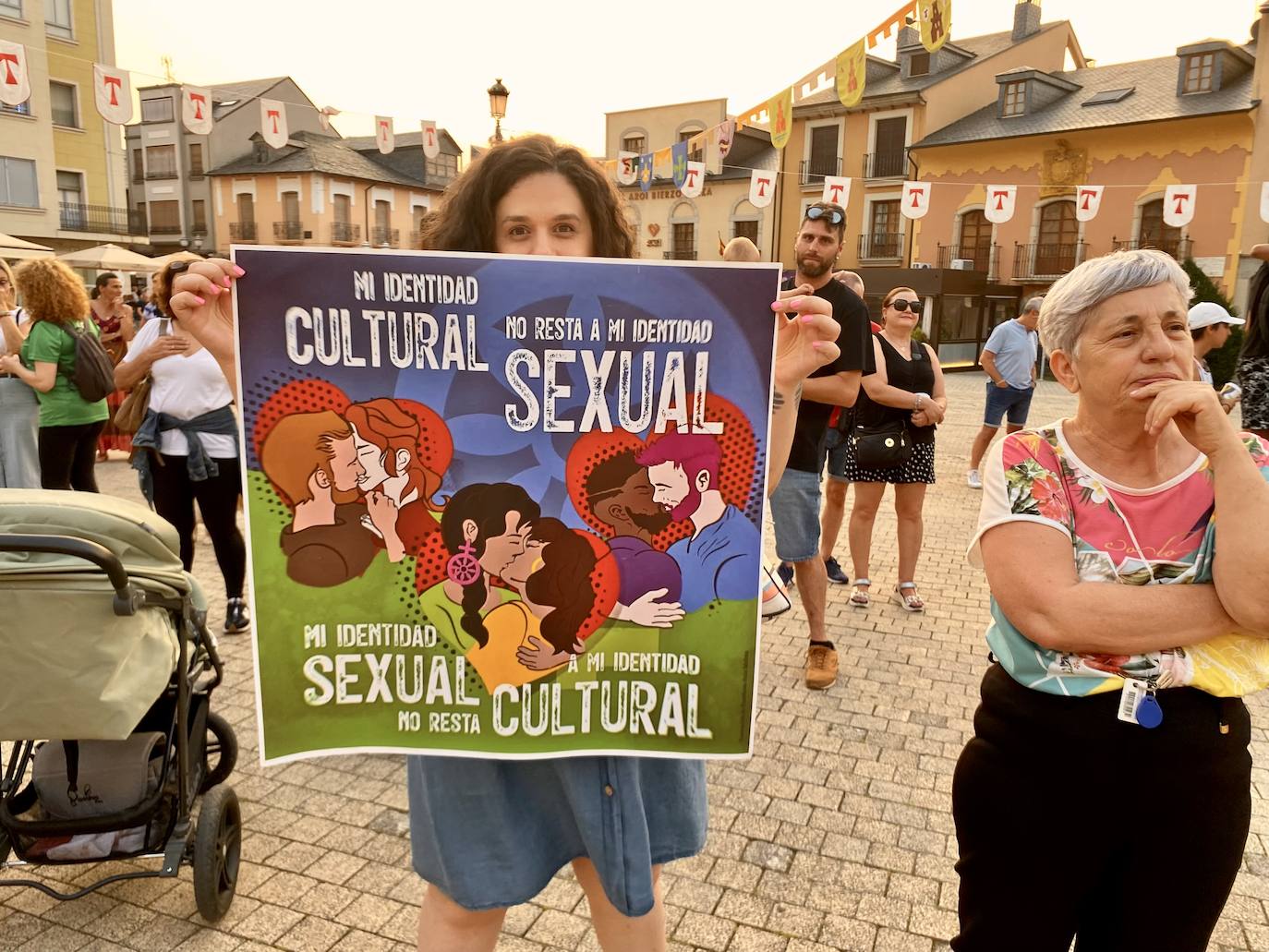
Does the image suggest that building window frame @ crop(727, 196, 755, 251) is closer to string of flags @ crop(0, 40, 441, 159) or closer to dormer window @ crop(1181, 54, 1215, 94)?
dormer window @ crop(1181, 54, 1215, 94)

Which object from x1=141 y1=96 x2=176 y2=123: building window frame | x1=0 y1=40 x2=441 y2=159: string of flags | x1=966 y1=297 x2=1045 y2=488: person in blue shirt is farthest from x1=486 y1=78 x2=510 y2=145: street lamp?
x1=141 y1=96 x2=176 y2=123: building window frame

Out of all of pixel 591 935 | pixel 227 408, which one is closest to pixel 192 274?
pixel 591 935

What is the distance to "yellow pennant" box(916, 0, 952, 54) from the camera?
964 centimetres

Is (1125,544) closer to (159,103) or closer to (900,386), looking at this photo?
(900,386)

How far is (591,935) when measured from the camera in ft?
8.37

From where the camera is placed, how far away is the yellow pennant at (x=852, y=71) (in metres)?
10.7

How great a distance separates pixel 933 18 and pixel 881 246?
28.4 m

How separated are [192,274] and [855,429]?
171 inches

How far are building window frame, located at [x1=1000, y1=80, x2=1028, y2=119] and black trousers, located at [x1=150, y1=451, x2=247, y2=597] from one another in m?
35.6

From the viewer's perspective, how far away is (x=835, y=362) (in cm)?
402

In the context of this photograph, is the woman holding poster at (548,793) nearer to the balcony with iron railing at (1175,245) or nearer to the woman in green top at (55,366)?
the woman in green top at (55,366)

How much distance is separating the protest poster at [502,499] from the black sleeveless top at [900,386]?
377cm

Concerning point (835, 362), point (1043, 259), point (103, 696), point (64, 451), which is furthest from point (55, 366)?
point (1043, 259)

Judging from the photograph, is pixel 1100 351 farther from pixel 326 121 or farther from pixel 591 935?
pixel 326 121
